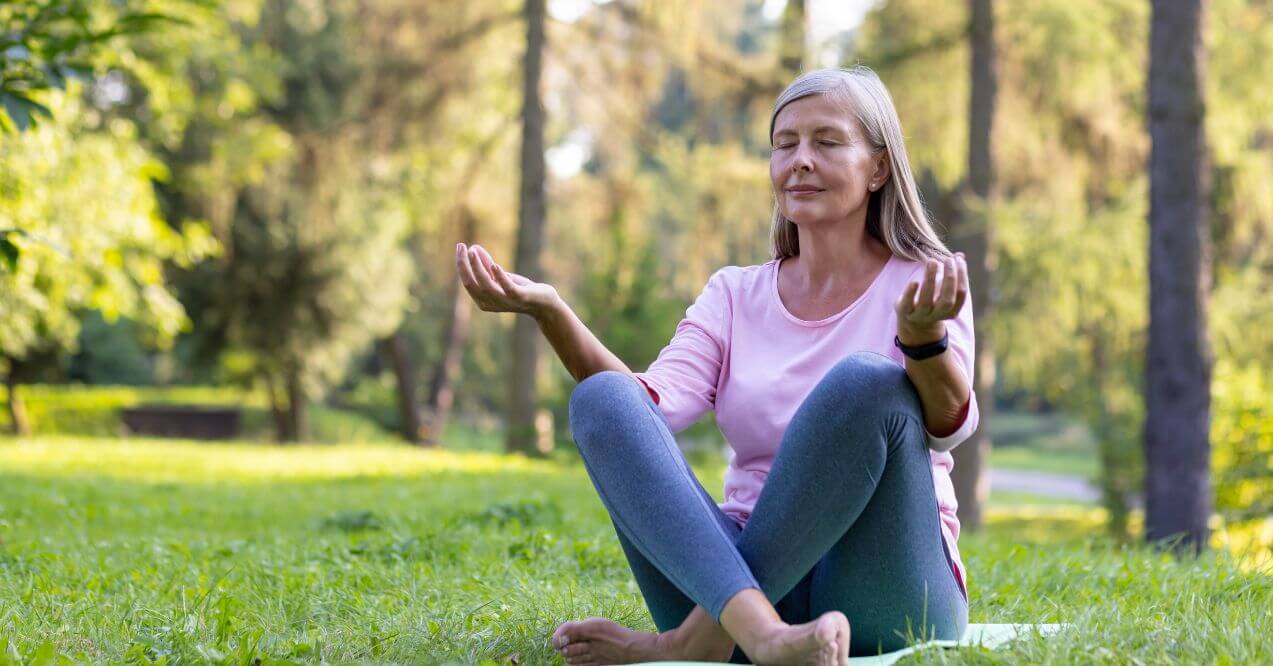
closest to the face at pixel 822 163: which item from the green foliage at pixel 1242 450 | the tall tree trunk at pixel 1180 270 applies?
the tall tree trunk at pixel 1180 270

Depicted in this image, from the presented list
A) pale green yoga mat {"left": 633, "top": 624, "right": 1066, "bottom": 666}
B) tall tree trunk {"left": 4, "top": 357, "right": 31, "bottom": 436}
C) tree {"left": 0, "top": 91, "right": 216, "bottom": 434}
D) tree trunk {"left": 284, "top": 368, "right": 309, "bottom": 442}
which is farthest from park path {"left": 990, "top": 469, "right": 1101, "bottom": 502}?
pale green yoga mat {"left": 633, "top": 624, "right": 1066, "bottom": 666}

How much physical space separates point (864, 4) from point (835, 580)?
9.94 m

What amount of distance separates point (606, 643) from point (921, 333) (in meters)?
0.89

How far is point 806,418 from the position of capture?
2250mm

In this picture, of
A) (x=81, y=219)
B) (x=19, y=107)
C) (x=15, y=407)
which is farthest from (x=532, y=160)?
(x=15, y=407)

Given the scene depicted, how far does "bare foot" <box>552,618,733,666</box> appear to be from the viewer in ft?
7.88

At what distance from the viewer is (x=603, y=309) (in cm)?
1301

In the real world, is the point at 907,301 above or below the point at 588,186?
below

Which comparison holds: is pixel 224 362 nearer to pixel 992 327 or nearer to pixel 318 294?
pixel 318 294

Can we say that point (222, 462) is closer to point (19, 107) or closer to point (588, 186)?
point (588, 186)

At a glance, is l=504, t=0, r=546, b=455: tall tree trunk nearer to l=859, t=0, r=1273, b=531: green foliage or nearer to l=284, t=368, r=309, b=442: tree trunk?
l=859, t=0, r=1273, b=531: green foliage

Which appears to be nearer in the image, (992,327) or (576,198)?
(992,327)

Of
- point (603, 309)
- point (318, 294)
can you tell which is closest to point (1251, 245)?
point (603, 309)

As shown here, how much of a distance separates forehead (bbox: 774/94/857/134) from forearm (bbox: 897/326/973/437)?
0.58m
